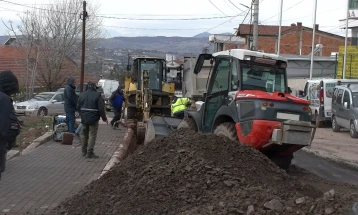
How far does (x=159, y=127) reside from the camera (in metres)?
15.2

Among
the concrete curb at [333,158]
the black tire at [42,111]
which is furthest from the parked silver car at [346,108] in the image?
the black tire at [42,111]

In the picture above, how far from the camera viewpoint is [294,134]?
11672 millimetres

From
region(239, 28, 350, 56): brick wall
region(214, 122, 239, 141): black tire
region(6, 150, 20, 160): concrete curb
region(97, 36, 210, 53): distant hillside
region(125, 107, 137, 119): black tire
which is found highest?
A: region(97, 36, 210, 53): distant hillside

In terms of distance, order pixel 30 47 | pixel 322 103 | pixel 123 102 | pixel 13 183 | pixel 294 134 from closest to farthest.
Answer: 1. pixel 13 183
2. pixel 294 134
3. pixel 123 102
4. pixel 322 103
5. pixel 30 47

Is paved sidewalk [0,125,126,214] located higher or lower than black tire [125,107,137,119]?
lower

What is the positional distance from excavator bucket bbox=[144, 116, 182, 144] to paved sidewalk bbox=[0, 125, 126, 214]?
1108mm

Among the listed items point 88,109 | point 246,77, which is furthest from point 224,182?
point 88,109

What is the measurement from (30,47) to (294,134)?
135ft

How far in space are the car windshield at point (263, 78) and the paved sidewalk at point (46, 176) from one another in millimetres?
3539

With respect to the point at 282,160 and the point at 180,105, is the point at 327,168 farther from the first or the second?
the point at 180,105

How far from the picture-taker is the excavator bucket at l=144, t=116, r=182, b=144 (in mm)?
14820

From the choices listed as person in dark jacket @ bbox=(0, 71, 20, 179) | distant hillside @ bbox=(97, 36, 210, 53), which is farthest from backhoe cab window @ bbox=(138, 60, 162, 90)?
distant hillside @ bbox=(97, 36, 210, 53)

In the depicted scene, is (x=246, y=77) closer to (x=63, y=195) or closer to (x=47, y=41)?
(x=63, y=195)

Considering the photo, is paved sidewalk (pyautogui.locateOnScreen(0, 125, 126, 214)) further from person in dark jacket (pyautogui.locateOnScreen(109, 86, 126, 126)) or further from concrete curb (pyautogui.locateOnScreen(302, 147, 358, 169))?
person in dark jacket (pyautogui.locateOnScreen(109, 86, 126, 126))
